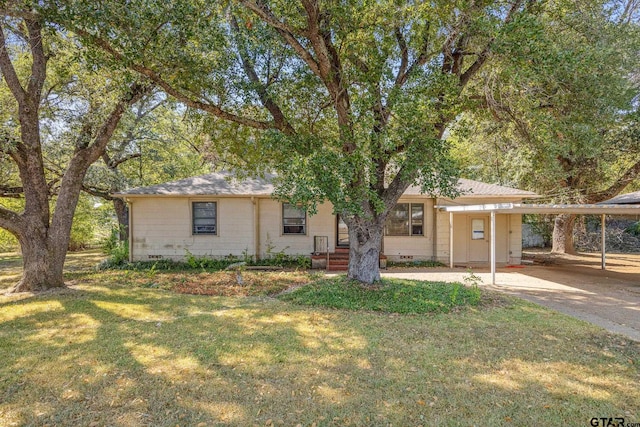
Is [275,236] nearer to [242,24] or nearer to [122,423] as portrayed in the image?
[242,24]

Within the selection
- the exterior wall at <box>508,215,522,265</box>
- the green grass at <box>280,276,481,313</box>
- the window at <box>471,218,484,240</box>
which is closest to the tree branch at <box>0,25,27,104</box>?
the green grass at <box>280,276,481,313</box>

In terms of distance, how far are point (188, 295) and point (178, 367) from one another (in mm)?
4071

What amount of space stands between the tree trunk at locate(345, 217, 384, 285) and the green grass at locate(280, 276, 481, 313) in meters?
0.24

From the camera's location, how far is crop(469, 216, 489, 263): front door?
12.8 meters

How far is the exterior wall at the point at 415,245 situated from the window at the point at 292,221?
3.13 meters

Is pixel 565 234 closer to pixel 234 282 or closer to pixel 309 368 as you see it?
pixel 234 282

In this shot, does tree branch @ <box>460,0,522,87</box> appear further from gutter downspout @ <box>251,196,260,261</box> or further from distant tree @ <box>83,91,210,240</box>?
distant tree @ <box>83,91,210,240</box>

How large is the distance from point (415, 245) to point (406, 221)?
951mm

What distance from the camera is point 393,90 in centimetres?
630

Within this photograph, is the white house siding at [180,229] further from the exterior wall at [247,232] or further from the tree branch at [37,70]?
the tree branch at [37,70]

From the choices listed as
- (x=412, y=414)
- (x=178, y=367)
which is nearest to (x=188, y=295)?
(x=178, y=367)

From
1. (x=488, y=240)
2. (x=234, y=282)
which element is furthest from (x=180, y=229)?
(x=488, y=240)

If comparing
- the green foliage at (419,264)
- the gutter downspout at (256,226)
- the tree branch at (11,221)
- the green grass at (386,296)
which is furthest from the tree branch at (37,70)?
the green foliage at (419,264)

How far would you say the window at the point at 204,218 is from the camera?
41.3ft
